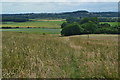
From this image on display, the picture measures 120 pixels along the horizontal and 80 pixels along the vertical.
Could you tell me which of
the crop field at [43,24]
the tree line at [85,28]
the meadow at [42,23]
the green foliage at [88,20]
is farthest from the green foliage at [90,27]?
the crop field at [43,24]

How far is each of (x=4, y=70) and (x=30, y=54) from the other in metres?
0.98

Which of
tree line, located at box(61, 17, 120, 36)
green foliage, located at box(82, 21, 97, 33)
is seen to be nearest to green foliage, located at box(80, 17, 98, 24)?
tree line, located at box(61, 17, 120, 36)

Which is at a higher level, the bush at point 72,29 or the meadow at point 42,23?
the meadow at point 42,23

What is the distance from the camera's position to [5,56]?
4.38 metres

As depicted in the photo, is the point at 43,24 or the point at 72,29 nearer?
the point at 72,29

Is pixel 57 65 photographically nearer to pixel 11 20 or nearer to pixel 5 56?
pixel 5 56

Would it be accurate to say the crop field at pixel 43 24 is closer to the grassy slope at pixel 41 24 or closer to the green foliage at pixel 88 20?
the grassy slope at pixel 41 24

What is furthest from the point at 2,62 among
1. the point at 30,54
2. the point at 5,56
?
the point at 30,54

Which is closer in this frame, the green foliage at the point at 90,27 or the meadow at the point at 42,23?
the green foliage at the point at 90,27

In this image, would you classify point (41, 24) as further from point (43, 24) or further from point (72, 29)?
point (72, 29)

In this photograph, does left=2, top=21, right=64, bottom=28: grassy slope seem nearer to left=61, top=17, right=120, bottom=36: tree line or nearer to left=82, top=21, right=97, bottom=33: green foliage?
left=61, top=17, right=120, bottom=36: tree line

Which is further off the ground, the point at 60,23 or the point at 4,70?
the point at 60,23

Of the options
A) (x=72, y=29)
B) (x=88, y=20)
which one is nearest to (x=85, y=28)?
(x=72, y=29)

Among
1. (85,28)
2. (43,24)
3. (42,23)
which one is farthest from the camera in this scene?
(42,23)
